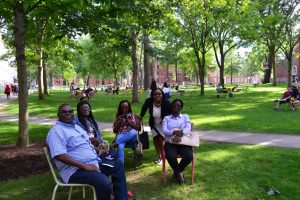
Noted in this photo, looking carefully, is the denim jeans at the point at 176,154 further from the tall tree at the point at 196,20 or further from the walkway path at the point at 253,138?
the tall tree at the point at 196,20

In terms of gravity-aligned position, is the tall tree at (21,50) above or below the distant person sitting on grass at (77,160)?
above

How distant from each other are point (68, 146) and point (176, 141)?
2199 millimetres

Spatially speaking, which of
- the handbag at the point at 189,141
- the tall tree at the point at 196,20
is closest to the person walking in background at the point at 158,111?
the handbag at the point at 189,141

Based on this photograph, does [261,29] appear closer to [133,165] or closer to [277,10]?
[277,10]

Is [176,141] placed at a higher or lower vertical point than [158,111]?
lower

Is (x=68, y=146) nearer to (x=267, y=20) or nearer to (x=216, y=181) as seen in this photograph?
(x=216, y=181)

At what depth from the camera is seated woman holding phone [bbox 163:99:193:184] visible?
241 inches

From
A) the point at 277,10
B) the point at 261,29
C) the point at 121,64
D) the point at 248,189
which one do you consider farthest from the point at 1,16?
the point at 121,64

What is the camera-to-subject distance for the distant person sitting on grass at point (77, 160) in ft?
14.4

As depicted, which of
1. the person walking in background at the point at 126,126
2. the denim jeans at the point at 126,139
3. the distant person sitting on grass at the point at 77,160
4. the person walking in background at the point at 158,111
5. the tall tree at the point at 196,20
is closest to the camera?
→ the distant person sitting on grass at the point at 77,160

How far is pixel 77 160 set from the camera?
457cm

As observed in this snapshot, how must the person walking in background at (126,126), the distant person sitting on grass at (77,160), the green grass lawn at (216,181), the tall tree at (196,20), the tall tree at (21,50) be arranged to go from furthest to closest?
the tall tree at (196,20)
the tall tree at (21,50)
the person walking in background at (126,126)
the green grass lawn at (216,181)
the distant person sitting on grass at (77,160)

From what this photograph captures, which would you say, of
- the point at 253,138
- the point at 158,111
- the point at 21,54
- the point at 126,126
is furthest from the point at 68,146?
the point at 253,138

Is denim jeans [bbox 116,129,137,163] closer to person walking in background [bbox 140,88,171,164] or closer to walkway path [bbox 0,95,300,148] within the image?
person walking in background [bbox 140,88,171,164]
